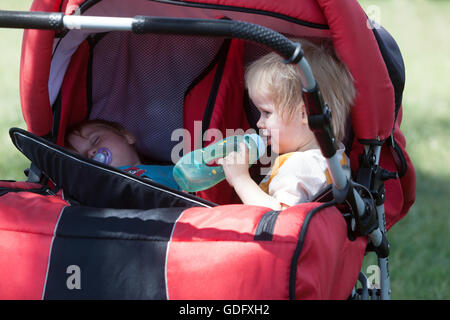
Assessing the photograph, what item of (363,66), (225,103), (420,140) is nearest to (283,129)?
(363,66)

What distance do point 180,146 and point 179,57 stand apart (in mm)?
315

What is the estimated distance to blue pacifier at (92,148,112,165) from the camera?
221cm

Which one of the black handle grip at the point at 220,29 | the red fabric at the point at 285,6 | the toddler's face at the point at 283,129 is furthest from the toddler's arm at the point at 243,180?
the black handle grip at the point at 220,29

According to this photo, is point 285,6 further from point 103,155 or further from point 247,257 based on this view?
point 103,155

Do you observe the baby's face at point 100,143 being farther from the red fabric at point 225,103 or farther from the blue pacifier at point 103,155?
the red fabric at point 225,103

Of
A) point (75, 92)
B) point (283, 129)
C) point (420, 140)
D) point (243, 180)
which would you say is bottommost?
point (420, 140)

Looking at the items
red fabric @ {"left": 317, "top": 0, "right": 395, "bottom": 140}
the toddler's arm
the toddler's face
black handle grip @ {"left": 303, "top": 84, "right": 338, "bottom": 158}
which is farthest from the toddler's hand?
black handle grip @ {"left": 303, "top": 84, "right": 338, "bottom": 158}

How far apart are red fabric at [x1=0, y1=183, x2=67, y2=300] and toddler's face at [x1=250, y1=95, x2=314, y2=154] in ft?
2.20

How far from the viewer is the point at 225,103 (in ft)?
7.19

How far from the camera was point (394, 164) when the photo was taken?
1.98 metres

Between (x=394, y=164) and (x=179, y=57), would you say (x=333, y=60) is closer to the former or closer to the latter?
(x=394, y=164)

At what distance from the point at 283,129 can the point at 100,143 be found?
2.40 ft
